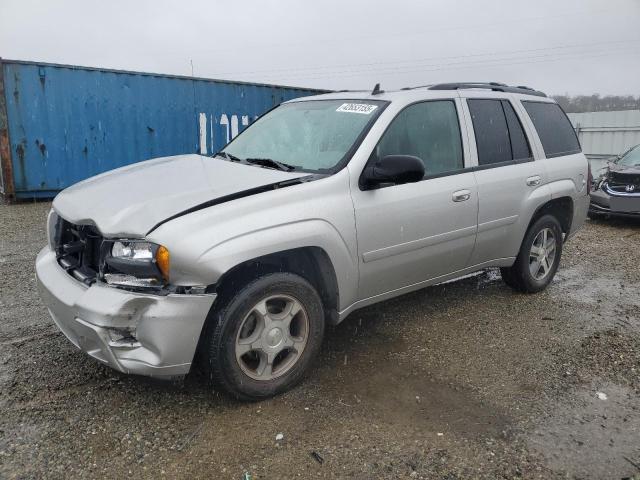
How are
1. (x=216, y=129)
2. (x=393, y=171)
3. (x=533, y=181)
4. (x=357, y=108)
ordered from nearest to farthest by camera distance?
(x=393, y=171) < (x=357, y=108) < (x=533, y=181) < (x=216, y=129)

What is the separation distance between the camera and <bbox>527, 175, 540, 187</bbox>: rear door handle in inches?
172

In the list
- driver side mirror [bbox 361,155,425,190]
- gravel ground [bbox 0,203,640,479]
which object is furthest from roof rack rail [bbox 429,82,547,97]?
gravel ground [bbox 0,203,640,479]

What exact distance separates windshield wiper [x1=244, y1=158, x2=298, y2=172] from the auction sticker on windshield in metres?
0.65

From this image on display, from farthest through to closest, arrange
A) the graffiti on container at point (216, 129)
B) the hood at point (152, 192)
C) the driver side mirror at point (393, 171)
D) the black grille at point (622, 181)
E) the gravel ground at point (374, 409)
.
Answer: the graffiti on container at point (216, 129), the black grille at point (622, 181), the driver side mirror at point (393, 171), the hood at point (152, 192), the gravel ground at point (374, 409)

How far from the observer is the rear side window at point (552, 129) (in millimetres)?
4695

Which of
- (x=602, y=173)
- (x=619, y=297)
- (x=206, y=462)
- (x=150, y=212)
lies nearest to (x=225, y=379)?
(x=206, y=462)

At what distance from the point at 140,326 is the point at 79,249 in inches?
30.8

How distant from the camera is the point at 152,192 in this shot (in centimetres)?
290

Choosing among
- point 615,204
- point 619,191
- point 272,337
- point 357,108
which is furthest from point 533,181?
point 619,191

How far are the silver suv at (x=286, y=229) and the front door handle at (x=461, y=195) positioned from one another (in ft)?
0.05

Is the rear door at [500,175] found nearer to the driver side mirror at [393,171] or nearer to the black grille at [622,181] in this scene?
the driver side mirror at [393,171]

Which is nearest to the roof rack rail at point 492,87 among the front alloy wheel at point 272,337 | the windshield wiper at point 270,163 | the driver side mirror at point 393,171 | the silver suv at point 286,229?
the silver suv at point 286,229

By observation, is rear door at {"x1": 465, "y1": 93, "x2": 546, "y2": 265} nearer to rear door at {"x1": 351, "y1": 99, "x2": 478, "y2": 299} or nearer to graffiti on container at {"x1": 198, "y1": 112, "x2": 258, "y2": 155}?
rear door at {"x1": 351, "y1": 99, "x2": 478, "y2": 299}

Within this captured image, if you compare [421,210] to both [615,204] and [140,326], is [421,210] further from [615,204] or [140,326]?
[615,204]
